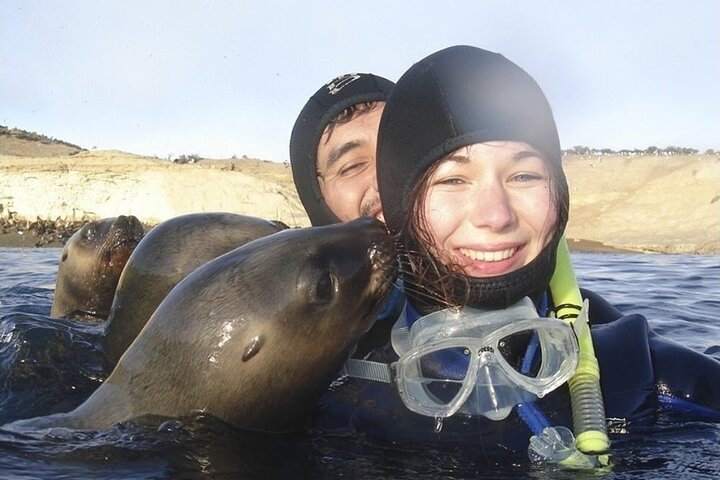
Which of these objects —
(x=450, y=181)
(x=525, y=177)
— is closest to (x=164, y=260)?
(x=450, y=181)

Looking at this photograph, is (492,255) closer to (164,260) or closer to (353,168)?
(353,168)

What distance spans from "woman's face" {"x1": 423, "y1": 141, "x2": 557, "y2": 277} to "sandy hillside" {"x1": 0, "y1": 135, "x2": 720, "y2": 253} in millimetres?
17756

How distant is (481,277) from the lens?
136 inches

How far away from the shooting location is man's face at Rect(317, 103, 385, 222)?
5105 millimetres

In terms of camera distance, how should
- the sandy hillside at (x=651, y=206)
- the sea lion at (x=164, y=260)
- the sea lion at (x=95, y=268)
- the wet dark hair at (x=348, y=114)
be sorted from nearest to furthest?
1. the sea lion at (x=164, y=260)
2. the wet dark hair at (x=348, y=114)
3. the sea lion at (x=95, y=268)
4. the sandy hillside at (x=651, y=206)

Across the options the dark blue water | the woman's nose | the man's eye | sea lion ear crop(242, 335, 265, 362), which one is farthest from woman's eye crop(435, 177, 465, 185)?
the man's eye

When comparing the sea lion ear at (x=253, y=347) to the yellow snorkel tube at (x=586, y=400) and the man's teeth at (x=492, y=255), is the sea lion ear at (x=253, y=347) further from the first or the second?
the yellow snorkel tube at (x=586, y=400)

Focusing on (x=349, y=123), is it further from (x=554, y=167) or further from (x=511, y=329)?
(x=511, y=329)

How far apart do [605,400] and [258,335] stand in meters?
1.47

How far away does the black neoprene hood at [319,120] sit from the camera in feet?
17.9

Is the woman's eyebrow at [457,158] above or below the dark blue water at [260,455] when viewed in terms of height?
above

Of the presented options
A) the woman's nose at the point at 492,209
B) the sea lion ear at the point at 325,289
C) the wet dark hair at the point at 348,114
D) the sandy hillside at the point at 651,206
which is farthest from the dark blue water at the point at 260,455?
the sandy hillside at the point at 651,206

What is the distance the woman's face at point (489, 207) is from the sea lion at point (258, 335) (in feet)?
1.06

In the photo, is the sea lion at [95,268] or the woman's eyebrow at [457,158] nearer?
the woman's eyebrow at [457,158]
